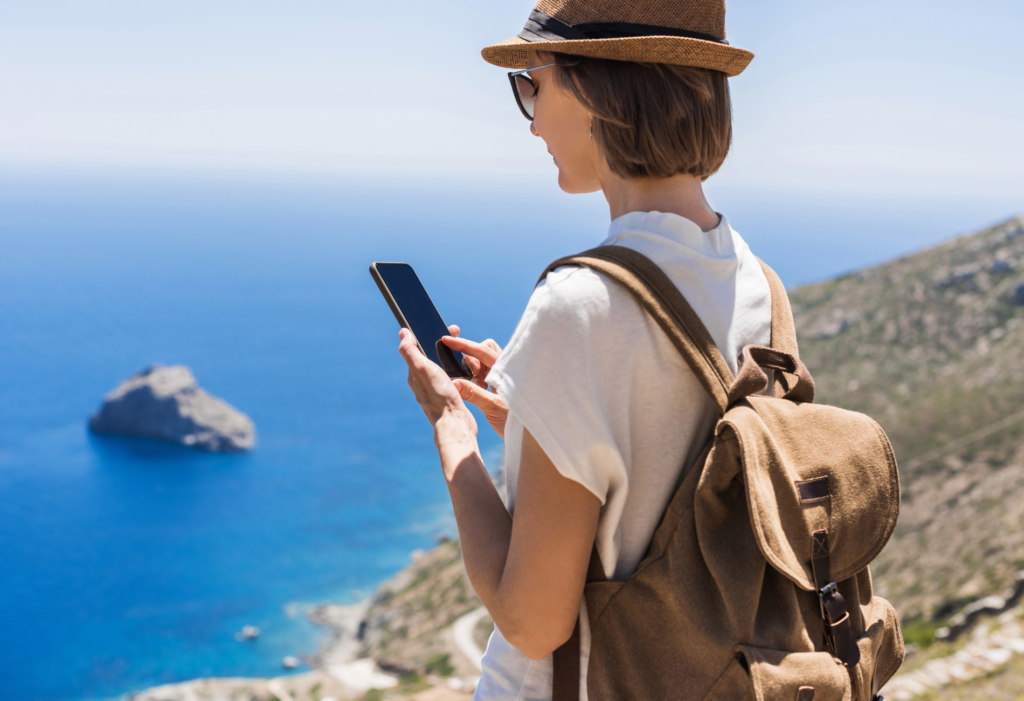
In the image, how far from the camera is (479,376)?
7.15ft

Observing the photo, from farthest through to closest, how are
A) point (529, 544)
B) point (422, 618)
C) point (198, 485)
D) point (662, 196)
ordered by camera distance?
point (198, 485), point (422, 618), point (662, 196), point (529, 544)

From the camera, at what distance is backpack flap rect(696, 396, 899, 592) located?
1195 mm

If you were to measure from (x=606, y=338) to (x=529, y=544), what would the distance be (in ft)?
1.35

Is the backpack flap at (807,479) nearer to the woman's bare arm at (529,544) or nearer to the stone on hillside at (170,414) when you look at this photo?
the woman's bare arm at (529,544)

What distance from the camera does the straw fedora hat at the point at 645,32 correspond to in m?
1.29

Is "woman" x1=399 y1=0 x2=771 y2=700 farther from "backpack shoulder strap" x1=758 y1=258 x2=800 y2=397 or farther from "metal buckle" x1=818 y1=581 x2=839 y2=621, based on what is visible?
"metal buckle" x1=818 y1=581 x2=839 y2=621

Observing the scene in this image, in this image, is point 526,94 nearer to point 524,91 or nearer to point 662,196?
point 524,91

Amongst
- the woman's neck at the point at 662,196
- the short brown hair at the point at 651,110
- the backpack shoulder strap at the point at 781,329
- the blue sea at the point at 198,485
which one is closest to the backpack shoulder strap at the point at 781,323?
the backpack shoulder strap at the point at 781,329

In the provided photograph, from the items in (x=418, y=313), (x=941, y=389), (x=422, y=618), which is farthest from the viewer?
(x=422, y=618)

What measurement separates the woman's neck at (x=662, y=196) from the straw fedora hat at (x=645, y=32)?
0.23m

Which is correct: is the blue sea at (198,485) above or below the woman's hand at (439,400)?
below

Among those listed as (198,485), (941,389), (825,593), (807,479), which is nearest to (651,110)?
(807,479)

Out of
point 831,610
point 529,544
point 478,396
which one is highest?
point 478,396

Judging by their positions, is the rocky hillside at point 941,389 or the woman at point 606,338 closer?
the woman at point 606,338
